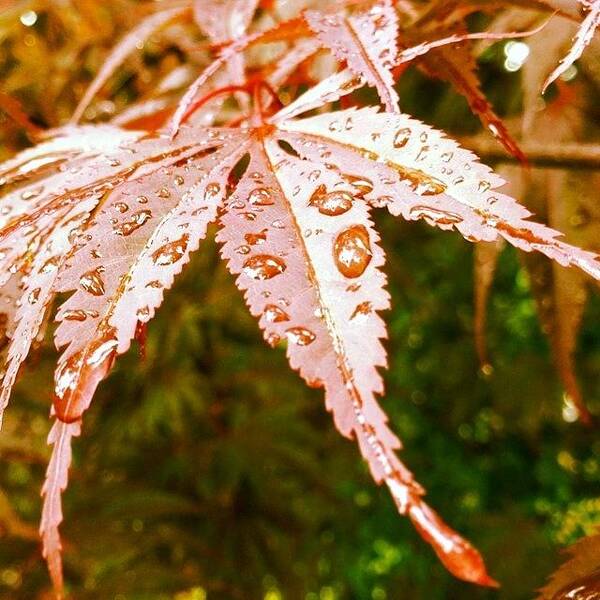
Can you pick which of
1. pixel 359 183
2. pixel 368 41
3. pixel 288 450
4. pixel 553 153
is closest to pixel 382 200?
pixel 359 183

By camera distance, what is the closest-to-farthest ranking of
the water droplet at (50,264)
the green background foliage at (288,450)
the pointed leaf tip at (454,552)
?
the pointed leaf tip at (454,552), the water droplet at (50,264), the green background foliage at (288,450)

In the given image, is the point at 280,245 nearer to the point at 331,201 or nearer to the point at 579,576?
the point at 331,201

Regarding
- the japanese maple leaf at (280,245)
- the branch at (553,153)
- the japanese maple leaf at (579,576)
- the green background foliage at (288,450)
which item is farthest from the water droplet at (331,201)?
the green background foliage at (288,450)

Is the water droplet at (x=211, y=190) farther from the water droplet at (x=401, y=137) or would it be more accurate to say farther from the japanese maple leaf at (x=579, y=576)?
the japanese maple leaf at (x=579, y=576)

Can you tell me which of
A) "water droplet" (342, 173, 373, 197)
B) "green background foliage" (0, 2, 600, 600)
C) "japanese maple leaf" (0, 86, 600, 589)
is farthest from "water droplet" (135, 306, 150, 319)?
"green background foliage" (0, 2, 600, 600)

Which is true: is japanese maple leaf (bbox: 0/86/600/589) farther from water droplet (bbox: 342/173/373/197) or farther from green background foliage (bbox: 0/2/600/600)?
green background foliage (bbox: 0/2/600/600)

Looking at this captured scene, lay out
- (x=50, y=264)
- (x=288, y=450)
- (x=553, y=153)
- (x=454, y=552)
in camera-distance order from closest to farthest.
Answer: (x=454, y=552) → (x=50, y=264) → (x=553, y=153) → (x=288, y=450)

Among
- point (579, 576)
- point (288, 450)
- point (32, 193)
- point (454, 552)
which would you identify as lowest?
point (288, 450)
